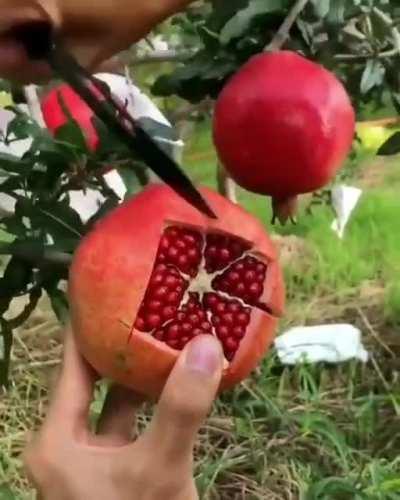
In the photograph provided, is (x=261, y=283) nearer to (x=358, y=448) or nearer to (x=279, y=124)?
(x=279, y=124)

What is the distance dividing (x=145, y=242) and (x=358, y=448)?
1222mm

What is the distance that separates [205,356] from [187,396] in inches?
1.2

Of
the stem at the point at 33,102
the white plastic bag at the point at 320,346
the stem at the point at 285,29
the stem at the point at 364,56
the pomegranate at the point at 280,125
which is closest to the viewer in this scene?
the pomegranate at the point at 280,125

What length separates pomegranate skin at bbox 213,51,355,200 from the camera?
41.9 inches

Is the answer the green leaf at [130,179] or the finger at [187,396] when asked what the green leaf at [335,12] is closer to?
the green leaf at [130,179]

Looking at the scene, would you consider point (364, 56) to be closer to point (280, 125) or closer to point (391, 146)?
point (391, 146)

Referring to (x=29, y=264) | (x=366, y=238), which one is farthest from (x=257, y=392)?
(x=29, y=264)

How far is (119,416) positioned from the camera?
1.03 m

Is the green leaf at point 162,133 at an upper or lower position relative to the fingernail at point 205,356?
lower

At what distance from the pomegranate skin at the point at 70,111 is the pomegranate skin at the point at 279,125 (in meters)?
0.23

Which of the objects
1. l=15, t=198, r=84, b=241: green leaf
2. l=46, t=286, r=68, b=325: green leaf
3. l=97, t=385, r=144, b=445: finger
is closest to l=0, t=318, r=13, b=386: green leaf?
l=46, t=286, r=68, b=325: green leaf

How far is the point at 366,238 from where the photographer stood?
2768 mm

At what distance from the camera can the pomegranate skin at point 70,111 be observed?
1331 mm

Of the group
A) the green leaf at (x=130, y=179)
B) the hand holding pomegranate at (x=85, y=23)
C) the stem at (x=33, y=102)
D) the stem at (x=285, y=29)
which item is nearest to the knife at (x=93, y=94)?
the hand holding pomegranate at (x=85, y=23)
